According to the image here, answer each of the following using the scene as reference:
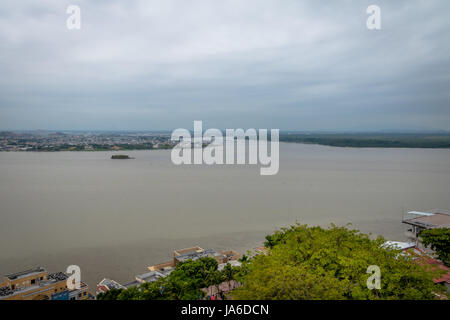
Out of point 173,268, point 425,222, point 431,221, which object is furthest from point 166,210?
point 431,221

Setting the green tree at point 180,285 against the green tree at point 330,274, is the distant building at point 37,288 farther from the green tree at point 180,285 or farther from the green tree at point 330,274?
the green tree at point 330,274

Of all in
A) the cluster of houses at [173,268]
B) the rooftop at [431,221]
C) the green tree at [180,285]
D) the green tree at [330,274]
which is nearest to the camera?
the green tree at [330,274]

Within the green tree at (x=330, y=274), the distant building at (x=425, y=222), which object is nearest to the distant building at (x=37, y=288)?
the green tree at (x=330, y=274)

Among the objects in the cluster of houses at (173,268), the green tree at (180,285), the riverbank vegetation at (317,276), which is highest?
the riverbank vegetation at (317,276)

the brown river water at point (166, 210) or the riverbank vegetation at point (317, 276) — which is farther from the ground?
the riverbank vegetation at point (317, 276)

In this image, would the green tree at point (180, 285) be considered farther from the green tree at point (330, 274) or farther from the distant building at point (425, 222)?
the distant building at point (425, 222)

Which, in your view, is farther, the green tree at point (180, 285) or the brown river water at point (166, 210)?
the brown river water at point (166, 210)

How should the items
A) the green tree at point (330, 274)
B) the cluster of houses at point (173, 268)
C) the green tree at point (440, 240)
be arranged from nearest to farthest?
the green tree at point (330, 274) < the cluster of houses at point (173, 268) < the green tree at point (440, 240)
